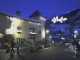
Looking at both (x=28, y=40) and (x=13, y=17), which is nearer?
(x=13, y=17)

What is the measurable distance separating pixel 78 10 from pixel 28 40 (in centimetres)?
1677

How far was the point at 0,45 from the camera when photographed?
3572 cm

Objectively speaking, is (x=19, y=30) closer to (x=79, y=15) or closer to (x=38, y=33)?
(x=38, y=33)

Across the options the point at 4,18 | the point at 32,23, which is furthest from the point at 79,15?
the point at 4,18

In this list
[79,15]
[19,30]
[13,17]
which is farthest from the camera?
[79,15]

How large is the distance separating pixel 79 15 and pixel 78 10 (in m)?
1.97

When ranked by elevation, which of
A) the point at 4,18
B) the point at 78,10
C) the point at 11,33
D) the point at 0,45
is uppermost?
the point at 78,10

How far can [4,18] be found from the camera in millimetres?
38500

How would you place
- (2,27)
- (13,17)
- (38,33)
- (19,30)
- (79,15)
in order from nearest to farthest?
(2,27)
(13,17)
(19,30)
(79,15)
(38,33)

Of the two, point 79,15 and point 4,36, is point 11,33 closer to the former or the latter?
point 4,36

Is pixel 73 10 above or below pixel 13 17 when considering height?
above

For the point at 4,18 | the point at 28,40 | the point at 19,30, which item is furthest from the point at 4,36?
the point at 28,40

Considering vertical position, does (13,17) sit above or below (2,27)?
above

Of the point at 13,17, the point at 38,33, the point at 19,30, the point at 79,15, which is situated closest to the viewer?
the point at 13,17
